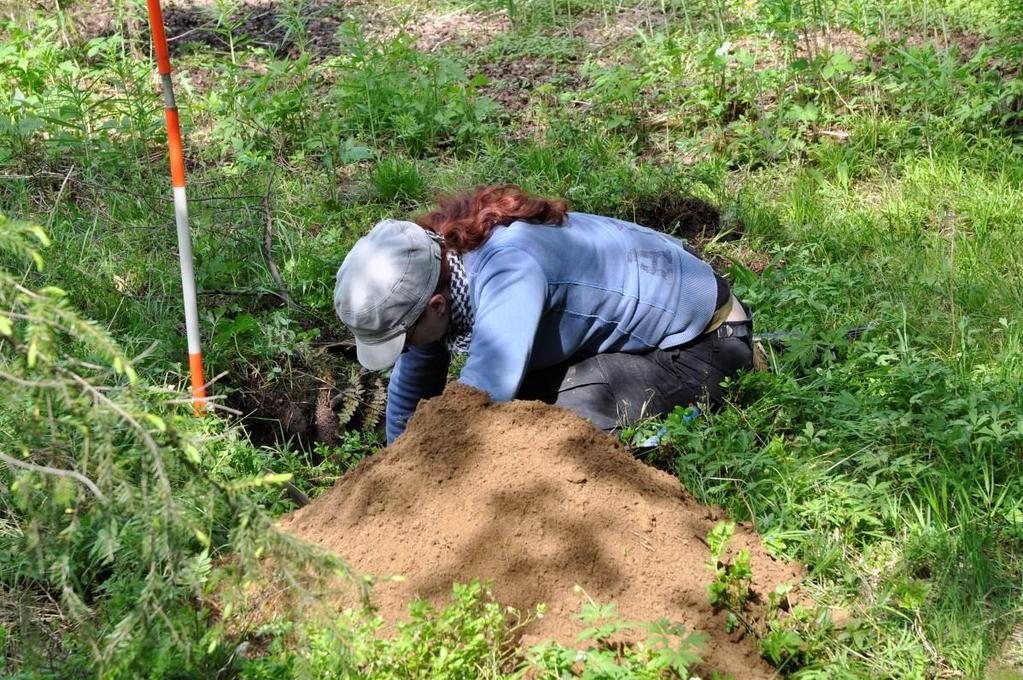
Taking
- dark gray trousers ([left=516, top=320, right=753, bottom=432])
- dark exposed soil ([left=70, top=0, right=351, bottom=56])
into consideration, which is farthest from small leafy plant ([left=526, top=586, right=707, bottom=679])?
dark exposed soil ([left=70, top=0, right=351, bottom=56])

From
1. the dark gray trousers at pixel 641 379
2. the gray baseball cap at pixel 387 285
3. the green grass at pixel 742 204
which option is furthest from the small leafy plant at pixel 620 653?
the gray baseball cap at pixel 387 285

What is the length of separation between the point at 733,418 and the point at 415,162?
2.92 m

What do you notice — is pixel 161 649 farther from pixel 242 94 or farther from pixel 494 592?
pixel 242 94

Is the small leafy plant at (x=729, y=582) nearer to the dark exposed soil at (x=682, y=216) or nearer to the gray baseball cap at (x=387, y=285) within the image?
the gray baseball cap at (x=387, y=285)

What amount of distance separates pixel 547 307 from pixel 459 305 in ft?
1.04

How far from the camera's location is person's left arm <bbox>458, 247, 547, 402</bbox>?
10.3 ft

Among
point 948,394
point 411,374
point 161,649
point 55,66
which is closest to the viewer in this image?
point 161,649

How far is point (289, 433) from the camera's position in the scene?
432 centimetres

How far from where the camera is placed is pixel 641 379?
11.5 ft

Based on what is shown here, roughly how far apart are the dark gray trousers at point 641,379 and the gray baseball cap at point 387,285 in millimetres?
514

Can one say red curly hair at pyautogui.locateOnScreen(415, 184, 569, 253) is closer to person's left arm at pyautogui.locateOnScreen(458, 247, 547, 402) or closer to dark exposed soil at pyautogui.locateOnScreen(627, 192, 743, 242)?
person's left arm at pyautogui.locateOnScreen(458, 247, 547, 402)

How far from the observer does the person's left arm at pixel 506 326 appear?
10.3 ft

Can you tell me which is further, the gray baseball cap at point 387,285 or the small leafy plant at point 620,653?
the gray baseball cap at point 387,285

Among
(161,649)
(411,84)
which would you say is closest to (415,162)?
(411,84)
